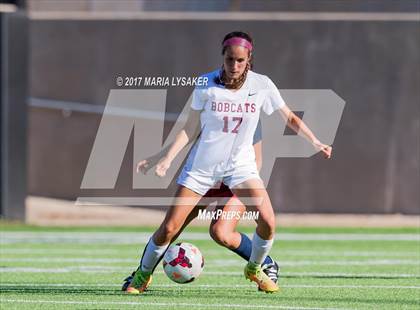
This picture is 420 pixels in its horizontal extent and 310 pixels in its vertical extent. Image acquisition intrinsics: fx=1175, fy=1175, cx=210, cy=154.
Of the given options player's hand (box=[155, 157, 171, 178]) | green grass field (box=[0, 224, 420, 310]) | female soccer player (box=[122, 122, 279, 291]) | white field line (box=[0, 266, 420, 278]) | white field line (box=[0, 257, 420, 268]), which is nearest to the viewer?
player's hand (box=[155, 157, 171, 178])

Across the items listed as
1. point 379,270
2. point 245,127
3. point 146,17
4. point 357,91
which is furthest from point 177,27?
point 245,127

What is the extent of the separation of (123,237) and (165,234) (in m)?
7.37

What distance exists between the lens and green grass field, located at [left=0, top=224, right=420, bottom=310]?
8898 millimetres

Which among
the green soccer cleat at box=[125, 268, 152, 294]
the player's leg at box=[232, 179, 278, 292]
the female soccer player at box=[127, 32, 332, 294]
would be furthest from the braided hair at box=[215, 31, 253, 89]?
the green soccer cleat at box=[125, 268, 152, 294]

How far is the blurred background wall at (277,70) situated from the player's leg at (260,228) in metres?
8.91

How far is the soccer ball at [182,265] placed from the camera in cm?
927

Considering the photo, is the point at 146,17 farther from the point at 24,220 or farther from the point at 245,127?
the point at 245,127

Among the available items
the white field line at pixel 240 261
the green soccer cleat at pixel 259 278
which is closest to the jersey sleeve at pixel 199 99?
the green soccer cleat at pixel 259 278

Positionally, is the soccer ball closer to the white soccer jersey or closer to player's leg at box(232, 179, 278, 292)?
player's leg at box(232, 179, 278, 292)

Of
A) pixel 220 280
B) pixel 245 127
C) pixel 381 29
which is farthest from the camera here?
pixel 381 29

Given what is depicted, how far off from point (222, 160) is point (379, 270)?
3207 millimetres

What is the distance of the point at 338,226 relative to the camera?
18.2 meters

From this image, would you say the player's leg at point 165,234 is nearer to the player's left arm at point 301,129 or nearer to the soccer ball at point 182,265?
the soccer ball at point 182,265

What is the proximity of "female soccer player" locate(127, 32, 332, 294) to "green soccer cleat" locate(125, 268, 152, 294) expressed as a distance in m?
0.20
